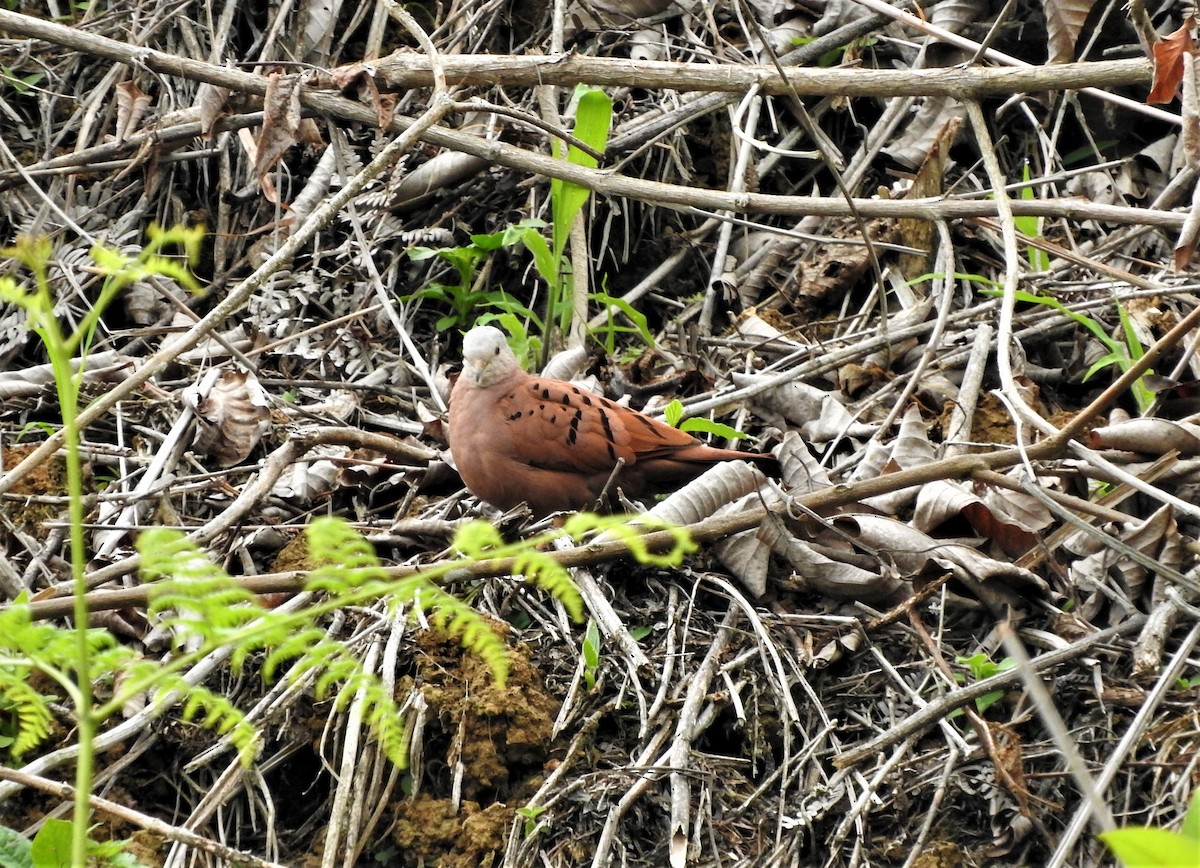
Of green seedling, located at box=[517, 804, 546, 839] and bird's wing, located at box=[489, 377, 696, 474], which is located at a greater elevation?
bird's wing, located at box=[489, 377, 696, 474]

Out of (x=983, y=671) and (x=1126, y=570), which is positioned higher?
(x=1126, y=570)

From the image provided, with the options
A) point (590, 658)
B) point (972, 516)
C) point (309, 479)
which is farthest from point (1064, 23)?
point (309, 479)

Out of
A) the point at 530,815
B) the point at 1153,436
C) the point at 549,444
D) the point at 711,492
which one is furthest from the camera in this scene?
the point at 549,444

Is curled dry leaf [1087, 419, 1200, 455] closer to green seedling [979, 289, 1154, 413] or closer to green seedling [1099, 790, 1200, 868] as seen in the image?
green seedling [979, 289, 1154, 413]

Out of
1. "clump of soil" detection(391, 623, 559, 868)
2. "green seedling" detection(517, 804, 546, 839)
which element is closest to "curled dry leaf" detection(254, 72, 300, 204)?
"clump of soil" detection(391, 623, 559, 868)

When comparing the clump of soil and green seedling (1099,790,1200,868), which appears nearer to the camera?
green seedling (1099,790,1200,868)

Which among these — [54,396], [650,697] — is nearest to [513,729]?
[650,697]

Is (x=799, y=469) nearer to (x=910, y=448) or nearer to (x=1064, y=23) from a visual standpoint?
(x=910, y=448)
